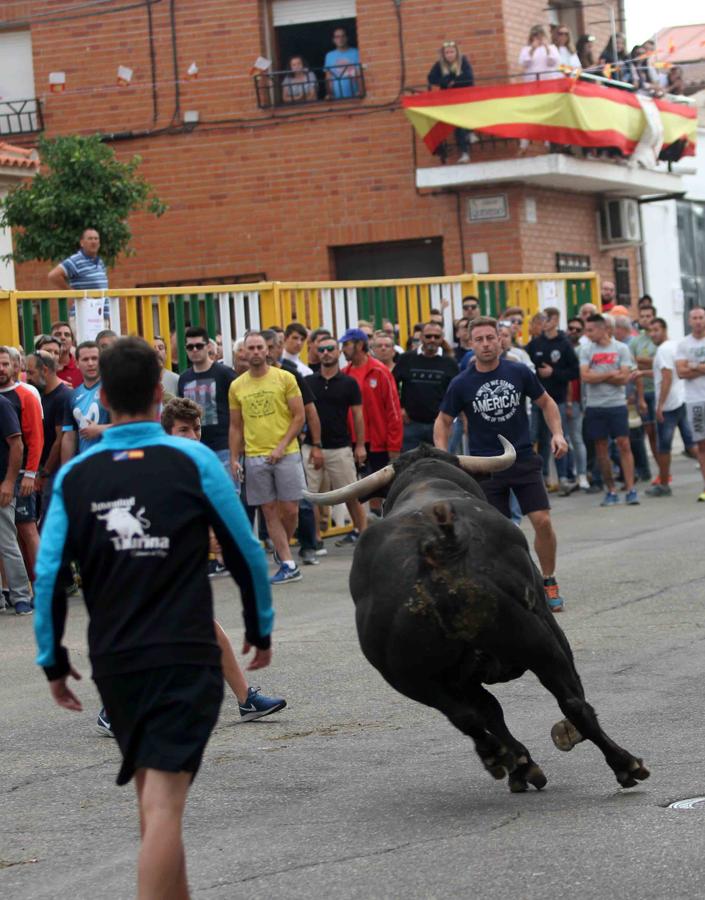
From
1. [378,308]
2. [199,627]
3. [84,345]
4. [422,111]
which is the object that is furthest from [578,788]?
[422,111]

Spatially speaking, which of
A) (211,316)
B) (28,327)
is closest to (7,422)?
(28,327)

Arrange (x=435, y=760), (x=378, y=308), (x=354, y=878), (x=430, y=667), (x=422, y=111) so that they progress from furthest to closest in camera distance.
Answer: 1. (x=422, y=111)
2. (x=378, y=308)
3. (x=435, y=760)
4. (x=430, y=667)
5. (x=354, y=878)

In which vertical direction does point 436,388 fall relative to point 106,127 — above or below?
below

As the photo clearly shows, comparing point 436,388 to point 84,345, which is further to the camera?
point 436,388

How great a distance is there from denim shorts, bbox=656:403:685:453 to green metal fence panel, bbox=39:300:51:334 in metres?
7.26

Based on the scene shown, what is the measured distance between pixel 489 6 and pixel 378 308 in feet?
29.2

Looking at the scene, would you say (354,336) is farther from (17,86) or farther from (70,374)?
(17,86)

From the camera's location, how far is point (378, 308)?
1852 cm

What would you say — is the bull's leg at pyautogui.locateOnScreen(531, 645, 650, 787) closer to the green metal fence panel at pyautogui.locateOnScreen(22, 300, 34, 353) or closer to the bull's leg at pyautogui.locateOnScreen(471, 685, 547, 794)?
the bull's leg at pyautogui.locateOnScreen(471, 685, 547, 794)

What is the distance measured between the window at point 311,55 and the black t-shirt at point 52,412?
13674mm

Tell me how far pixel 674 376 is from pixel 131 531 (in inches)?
583

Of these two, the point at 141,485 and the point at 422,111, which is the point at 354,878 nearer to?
the point at 141,485

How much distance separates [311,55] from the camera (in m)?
26.8

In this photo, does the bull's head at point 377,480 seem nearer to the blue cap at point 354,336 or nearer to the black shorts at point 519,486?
the black shorts at point 519,486
